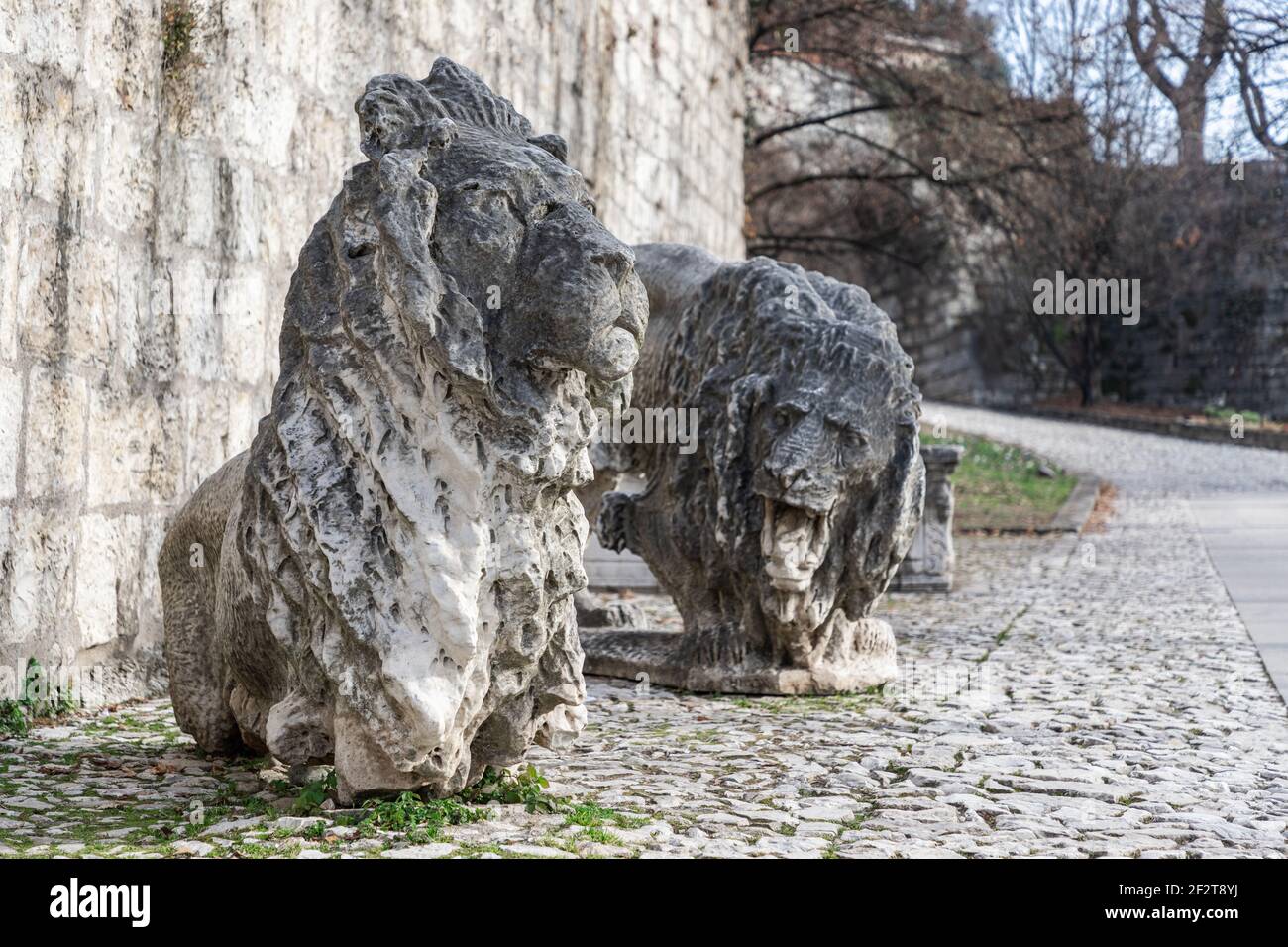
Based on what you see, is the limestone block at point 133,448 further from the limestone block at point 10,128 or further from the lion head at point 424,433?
the lion head at point 424,433

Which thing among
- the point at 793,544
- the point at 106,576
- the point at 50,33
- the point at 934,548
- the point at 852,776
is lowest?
the point at 852,776

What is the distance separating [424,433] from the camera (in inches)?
118

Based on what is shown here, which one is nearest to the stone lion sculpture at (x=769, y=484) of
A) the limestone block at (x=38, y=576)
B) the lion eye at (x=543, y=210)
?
the lion eye at (x=543, y=210)

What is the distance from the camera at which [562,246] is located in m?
3.04

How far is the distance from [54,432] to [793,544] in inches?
91.7

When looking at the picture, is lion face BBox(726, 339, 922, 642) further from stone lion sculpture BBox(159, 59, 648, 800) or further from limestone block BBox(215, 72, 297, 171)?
limestone block BBox(215, 72, 297, 171)

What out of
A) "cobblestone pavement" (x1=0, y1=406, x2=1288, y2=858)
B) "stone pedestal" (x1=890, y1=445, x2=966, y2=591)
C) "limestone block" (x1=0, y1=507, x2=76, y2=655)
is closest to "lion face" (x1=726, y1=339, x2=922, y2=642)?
"cobblestone pavement" (x1=0, y1=406, x2=1288, y2=858)

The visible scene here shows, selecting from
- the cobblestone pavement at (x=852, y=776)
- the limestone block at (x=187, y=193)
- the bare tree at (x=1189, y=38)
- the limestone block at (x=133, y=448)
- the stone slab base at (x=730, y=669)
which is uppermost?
the bare tree at (x=1189, y=38)

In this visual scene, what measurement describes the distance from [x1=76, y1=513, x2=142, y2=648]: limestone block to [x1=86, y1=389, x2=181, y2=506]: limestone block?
0.09 m

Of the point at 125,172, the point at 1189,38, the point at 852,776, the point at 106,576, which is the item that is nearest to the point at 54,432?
the point at 106,576

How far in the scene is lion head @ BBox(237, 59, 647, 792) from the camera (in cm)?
297

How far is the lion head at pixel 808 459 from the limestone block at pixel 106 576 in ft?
6.43

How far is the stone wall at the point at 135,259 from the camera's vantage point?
4.41m

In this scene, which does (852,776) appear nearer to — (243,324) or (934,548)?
(243,324)
